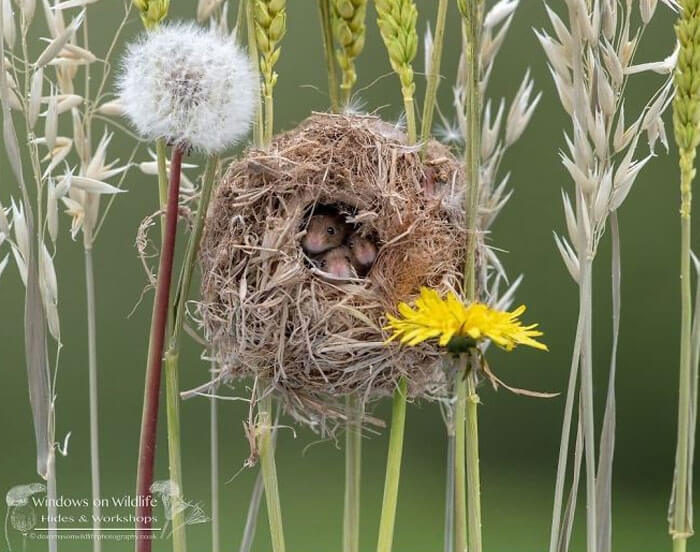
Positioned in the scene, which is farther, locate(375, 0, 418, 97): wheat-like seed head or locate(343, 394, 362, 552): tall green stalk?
locate(343, 394, 362, 552): tall green stalk

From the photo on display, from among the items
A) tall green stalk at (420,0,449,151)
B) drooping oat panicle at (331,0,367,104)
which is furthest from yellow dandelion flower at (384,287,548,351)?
drooping oat panicle at (331,0,367,104)

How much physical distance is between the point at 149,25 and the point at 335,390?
0.44m

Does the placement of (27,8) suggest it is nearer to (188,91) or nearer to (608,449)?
(188,91)

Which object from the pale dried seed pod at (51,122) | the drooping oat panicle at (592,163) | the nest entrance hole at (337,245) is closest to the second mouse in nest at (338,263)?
the nest entrance hole at (337,245)

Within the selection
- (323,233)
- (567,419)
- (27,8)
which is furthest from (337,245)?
(27,8)

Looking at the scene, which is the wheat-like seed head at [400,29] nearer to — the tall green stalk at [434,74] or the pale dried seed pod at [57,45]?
the tall green stalk at [434,74]

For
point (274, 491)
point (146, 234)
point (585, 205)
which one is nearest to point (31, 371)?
point (146, 234)

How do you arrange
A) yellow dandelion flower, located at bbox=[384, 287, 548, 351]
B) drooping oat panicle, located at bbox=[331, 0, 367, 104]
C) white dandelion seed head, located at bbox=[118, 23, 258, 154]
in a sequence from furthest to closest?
drooping oat panicle, located at bbox=[331, 0, 367, 104]
white dandelion seed head, located at bbox=[118, 23, 258, 154]
yellow dandelion flower, located at bbox=[384, 287, 548, 351]

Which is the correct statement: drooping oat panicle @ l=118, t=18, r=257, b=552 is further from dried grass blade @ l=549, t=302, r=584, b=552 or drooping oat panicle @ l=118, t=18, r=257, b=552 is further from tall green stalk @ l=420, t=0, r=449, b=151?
dried grass blade @ l=549, t=302, r=584, b=552

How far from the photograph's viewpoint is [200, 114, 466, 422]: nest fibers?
3.47 feet

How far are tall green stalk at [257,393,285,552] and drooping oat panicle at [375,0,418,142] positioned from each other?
1.24 ft

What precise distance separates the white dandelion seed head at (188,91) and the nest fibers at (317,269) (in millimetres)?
78

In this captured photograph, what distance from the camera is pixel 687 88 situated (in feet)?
3.35

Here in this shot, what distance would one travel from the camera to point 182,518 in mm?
1119
